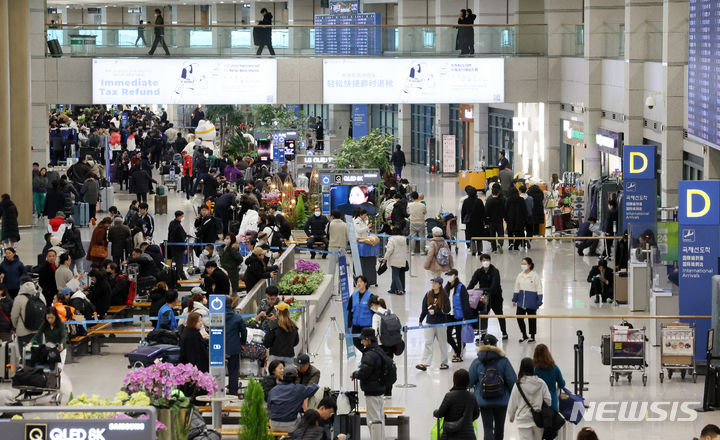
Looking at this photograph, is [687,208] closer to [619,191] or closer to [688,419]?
[688,419]

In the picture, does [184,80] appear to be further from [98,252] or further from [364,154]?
[98,252]

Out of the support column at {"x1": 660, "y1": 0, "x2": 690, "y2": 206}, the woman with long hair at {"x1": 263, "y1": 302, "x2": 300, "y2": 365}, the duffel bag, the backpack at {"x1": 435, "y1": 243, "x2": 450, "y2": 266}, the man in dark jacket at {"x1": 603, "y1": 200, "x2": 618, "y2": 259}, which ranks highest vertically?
the support column at {"x1": 660, "y1": 0, "x2": 690, "y2": 206}

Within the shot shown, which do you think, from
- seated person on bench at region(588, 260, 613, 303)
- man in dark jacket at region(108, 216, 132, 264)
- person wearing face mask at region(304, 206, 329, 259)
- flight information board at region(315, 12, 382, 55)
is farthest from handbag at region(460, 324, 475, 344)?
flight information board at region(315, 12, 382, 55)

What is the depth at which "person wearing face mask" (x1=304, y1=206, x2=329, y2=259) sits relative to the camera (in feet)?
85.4

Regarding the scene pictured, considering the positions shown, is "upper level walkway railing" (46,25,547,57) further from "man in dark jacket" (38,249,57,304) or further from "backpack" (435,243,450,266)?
"man in dark jacket" (38,249,57,304)

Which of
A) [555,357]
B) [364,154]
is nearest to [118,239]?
[555,357]

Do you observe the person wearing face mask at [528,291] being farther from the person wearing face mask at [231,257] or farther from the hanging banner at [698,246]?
the person wearing face mask at [231,257]

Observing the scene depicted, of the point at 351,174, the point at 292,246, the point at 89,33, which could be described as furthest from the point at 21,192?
the point at 292,246

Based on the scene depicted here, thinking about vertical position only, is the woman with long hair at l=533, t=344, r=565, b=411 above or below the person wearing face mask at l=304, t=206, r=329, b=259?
below

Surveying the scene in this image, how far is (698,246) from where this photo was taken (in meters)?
17.1

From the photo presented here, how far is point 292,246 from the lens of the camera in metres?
22.8

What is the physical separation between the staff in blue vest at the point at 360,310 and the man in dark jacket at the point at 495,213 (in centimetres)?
1033

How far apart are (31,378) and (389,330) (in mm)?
4216

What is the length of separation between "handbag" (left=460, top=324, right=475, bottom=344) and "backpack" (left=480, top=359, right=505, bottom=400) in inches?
163
